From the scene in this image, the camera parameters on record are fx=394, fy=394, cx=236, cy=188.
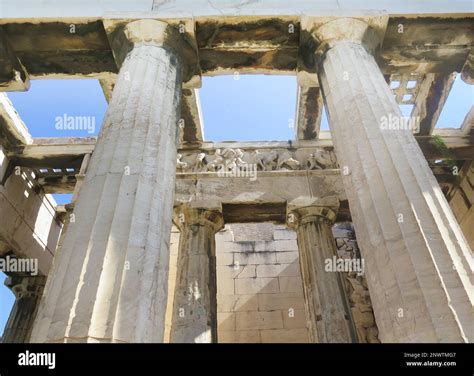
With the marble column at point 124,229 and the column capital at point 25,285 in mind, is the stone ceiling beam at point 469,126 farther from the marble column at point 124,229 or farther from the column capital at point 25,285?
the column capital at point 25,285

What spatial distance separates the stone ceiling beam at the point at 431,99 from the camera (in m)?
10.4

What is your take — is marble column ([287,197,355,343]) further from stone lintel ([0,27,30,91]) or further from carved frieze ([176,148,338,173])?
stone lintel ([0,27,30,91])

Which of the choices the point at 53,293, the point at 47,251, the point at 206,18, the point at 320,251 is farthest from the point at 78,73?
the point at 47,251

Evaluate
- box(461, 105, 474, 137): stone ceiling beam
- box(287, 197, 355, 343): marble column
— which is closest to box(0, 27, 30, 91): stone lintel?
box(287, 197, 355, 343): marble column

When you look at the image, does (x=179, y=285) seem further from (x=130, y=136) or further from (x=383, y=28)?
(x=383, y=28)

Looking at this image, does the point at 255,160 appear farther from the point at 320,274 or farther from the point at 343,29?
the point at 343,29

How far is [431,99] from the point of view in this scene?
10.7 m

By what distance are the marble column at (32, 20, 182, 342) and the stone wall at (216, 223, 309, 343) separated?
7293mm

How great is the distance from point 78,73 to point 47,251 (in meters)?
7.44

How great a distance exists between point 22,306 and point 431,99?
1359 centimetres

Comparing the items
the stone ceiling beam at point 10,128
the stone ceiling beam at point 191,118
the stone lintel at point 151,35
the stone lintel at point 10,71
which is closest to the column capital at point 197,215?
the stone ceiling beam at point 191,118

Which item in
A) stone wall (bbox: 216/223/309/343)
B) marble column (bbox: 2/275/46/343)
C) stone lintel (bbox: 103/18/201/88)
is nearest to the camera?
stone lintel (bbox: 103/18/201/88)

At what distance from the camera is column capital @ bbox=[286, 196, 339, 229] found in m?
9.91

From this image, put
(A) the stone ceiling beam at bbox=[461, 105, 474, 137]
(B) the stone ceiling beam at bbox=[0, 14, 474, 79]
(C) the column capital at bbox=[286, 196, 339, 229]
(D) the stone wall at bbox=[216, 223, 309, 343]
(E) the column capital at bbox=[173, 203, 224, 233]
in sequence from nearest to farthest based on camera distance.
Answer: (B) the stone ceiling beam at bbox=[0, 14, 474, 79] → (E) the column capital at bbox=[173, 203, 224, 233] → (C) the column capital at bbox=[286, 196, 339, 229] → (A) the stone ceiling beam at bbox=[461, 105, 474, 137] → (D) the stone wall at bbox=[216, 223, 309, 343]
